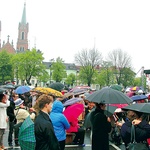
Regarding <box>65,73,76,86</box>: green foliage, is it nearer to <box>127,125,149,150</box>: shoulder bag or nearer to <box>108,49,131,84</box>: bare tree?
<box>108,49,131,84</box>: bare tree

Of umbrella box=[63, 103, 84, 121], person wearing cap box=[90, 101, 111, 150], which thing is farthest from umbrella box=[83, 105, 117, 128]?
person wearing cap box=[90, 101, 111, 150]

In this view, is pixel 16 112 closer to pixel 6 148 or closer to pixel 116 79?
pixel 6 148

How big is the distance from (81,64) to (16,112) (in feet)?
216

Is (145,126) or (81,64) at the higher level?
(81,64)

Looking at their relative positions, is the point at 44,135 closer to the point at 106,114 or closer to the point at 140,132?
the point at 140,132

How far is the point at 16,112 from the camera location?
355 inches

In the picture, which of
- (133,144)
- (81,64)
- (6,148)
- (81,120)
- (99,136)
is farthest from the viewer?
(81,64)

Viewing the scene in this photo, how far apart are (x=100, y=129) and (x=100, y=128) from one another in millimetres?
26

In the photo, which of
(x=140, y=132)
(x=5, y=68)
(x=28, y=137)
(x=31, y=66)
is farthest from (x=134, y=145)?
(x=5, y=68)

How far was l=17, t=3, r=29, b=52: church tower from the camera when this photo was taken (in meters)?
144

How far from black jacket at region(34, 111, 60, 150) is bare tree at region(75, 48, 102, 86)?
6883 cm

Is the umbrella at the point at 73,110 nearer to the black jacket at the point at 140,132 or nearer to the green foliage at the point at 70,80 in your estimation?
the black jacket at the point at 140,132

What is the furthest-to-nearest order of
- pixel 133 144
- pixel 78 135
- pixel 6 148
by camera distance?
pixel 78 135
pixel 6 148
pixel 133 144

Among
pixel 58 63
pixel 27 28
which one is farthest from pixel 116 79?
pixel 27 28
